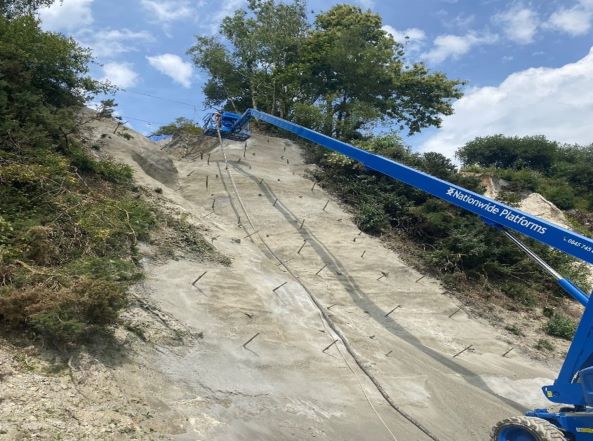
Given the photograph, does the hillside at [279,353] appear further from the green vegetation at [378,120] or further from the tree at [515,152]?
the tree at [515,152]

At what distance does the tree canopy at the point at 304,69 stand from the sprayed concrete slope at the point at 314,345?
11.5 meters

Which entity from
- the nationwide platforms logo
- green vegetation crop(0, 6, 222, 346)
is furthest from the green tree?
the nationwide platforms logo

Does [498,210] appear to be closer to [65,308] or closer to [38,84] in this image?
[65,308]

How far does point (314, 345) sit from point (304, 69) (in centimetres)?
2134

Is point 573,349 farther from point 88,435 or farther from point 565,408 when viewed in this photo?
point 88,435

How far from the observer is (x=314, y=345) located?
10.7 m

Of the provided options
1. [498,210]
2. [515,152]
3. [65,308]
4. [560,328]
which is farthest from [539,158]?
[65,308]

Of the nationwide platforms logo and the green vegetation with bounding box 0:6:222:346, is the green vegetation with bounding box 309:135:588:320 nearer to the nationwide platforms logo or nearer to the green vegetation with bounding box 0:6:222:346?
the nationwide platforms logo

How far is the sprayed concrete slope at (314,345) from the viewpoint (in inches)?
318

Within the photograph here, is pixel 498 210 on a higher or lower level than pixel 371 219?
higher

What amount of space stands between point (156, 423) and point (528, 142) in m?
48.1

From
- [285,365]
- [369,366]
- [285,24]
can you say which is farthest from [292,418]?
[285,24]

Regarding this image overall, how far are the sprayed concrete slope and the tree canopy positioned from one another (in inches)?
453

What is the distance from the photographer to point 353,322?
42.3ft
